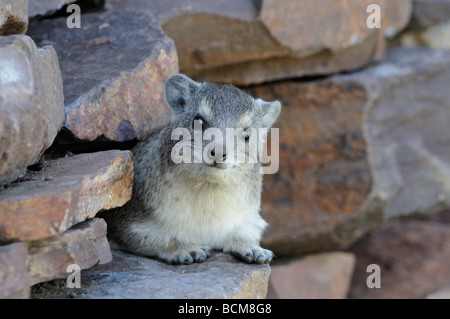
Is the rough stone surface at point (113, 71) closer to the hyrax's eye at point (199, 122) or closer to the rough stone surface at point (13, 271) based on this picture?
the hyrax's eye at point (199, 122)

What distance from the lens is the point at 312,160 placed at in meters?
8.71

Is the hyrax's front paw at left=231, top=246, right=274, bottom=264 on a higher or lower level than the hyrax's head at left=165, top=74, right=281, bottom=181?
lower

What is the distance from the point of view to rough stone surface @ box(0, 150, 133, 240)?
4.02 metres

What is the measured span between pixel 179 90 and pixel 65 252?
2343 mm

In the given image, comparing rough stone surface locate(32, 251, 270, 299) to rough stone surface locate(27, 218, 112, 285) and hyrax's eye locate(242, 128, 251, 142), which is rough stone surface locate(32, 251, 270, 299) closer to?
rough stone surface locate(27, 218, 112, 285)

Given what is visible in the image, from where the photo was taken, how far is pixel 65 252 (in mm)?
4336

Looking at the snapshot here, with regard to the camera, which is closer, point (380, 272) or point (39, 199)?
point (39, 199)

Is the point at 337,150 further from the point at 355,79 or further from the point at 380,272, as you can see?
the point at 380,272

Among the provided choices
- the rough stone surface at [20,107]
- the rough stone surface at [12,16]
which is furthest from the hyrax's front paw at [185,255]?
the rough stone surface at [12,16]

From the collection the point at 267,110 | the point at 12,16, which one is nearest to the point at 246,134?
the point at 267,110

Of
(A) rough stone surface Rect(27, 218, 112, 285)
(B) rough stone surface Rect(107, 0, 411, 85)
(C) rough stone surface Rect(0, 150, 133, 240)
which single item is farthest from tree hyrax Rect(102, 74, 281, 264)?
(B) rough stone surface Rect(107, 0, 411, 85)

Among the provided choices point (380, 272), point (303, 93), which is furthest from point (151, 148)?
point (380, 272)

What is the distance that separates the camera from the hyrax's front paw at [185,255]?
18.4 feet

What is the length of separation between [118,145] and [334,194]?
11.1 feet
